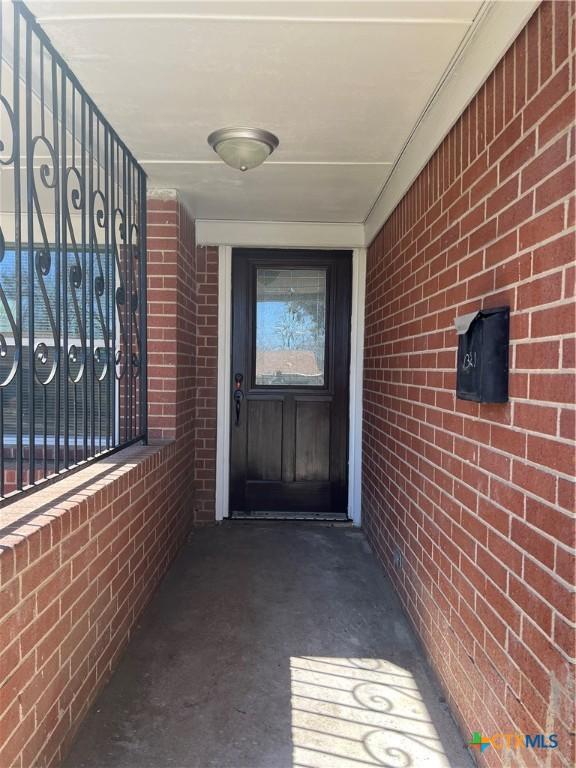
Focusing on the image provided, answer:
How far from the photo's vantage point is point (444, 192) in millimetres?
2074

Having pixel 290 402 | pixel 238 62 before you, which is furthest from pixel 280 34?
pixel 290 402

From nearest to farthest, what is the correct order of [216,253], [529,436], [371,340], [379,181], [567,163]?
1. [567,163]
2. [529,436]
3. [379,181]
4. [371,340]
5. [216,253]

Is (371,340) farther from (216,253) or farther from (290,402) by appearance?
(216,253)

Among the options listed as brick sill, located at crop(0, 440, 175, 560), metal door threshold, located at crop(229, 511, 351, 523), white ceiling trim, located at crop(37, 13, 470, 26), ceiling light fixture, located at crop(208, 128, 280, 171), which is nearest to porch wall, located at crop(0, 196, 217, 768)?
brick sill, located at crop(0, 440, 175, 560)

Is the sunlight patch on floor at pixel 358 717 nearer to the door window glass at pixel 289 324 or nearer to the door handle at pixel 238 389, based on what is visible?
the door handle at pixel 238 389

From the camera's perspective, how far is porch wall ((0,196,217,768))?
1.39 meters

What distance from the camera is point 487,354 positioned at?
149 centimetres

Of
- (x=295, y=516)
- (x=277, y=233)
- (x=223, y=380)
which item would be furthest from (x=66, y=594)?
(x=277, y=233)

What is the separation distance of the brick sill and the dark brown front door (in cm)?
159

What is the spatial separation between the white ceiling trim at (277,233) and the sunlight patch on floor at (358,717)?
2.83 metres

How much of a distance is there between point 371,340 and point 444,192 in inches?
→ 67.6

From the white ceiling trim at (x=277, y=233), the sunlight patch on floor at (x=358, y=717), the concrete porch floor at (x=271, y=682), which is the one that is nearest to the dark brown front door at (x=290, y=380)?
the white ceiling trim at (x=277, y=233)

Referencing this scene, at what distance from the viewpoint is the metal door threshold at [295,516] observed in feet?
13.4

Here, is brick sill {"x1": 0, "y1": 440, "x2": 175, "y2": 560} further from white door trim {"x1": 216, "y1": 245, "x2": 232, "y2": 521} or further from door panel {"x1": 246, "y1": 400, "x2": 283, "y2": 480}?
door panel {"x1": 246, "y1": 400, "x2": 283, "y2": 480}
